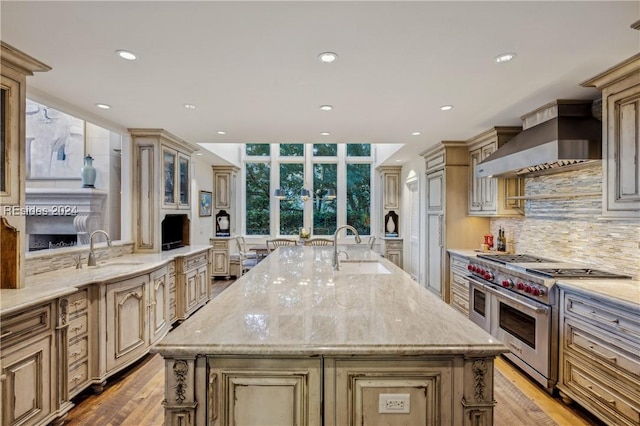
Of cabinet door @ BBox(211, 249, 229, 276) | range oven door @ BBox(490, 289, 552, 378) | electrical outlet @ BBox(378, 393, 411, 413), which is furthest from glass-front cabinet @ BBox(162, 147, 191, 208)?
range oven door @ BBox(490, 289, 552, 378)

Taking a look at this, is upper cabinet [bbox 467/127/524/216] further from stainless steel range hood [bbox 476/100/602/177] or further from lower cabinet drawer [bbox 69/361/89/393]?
lower cabinet drawer [bbox 69/361/89/393]

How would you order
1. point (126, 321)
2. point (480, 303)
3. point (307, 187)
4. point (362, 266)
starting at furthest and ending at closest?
point (307, 187)
point (480, 303)
point (362, 266)
point (126, 321)

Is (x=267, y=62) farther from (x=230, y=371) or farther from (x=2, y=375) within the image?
(x=2, y=375)

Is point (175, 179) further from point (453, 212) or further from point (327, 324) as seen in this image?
point (453, 212)

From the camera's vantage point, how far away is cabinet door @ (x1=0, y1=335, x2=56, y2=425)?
5.71 ft

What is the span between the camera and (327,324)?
1.40 m

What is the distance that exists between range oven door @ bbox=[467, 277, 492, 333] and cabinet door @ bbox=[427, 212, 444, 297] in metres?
1.02

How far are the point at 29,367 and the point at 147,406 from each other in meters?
0.83

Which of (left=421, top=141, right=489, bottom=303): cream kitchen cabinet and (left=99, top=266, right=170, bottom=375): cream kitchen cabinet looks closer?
(left=99, top=266, right=170, bottom=375): cream kitchen cabinet

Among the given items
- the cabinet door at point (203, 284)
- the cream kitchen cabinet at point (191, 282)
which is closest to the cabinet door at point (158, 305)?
the cream kitchen cabinet at point (191, 282)

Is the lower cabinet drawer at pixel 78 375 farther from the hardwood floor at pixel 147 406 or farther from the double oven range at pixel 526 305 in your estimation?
the double oven range at pixel 526 305

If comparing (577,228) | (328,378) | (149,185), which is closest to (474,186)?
(577,228)

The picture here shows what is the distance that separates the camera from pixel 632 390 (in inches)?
74.2

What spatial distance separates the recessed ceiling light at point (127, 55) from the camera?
201cm
